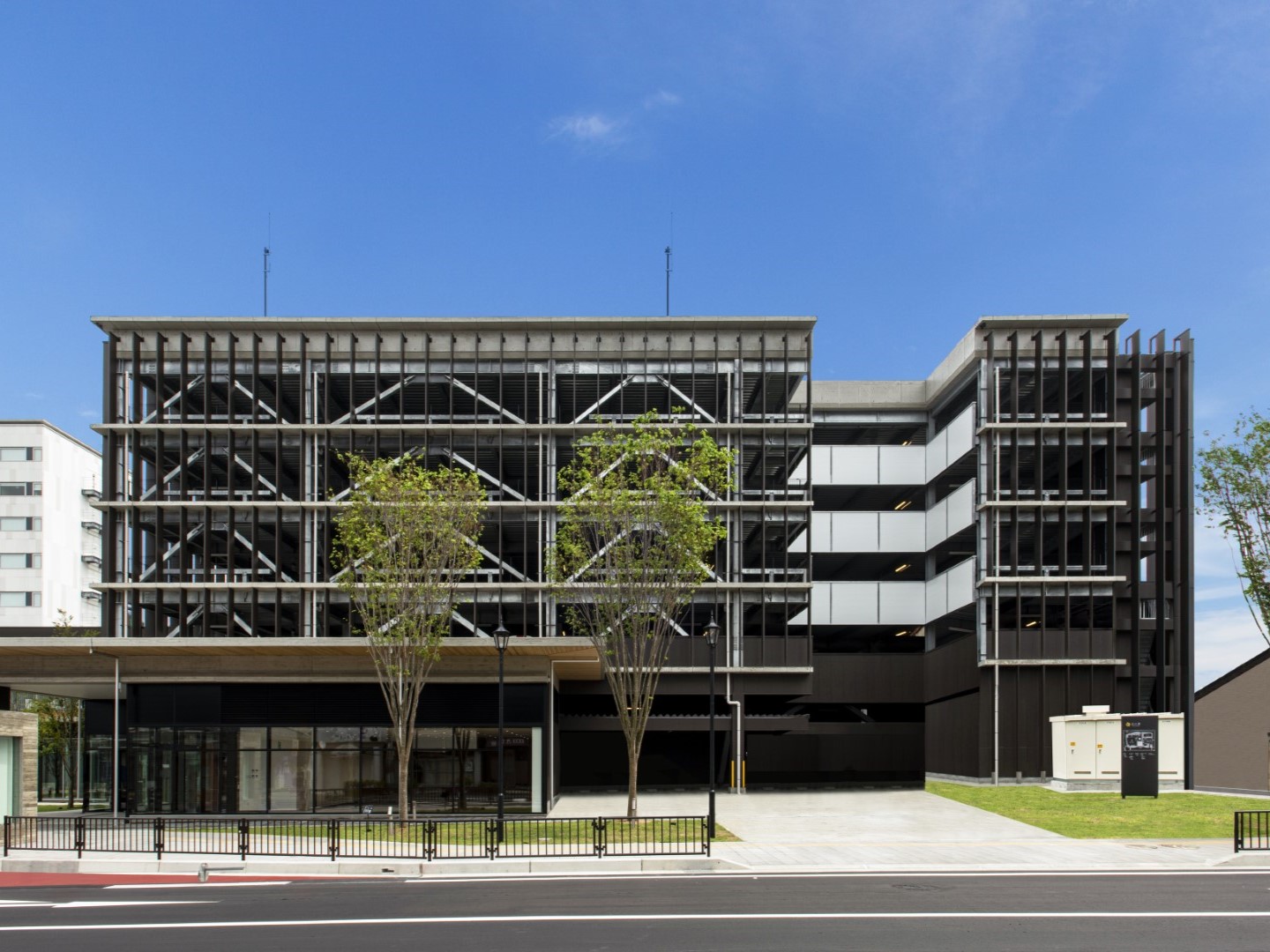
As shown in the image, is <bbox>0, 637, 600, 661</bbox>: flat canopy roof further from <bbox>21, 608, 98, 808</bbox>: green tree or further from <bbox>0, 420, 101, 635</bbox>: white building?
<bbox>0, 420, 101, 635</bbox>: white building

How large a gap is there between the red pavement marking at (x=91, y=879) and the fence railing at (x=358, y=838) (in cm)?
A: 121

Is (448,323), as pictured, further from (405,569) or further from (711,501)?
(405,569)

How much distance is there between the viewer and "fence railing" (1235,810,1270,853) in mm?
26531

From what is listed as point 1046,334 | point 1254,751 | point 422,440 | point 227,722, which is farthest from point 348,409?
point 1254,751

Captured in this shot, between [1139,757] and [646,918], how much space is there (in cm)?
2753

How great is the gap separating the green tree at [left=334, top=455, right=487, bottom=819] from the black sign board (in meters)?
22.3

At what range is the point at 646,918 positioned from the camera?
18469mm

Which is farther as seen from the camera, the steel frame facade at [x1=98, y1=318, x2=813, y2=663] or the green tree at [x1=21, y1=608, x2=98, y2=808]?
the green tree at [x1=21, y1=608, x2=98, y2=808]

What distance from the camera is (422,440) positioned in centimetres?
5384

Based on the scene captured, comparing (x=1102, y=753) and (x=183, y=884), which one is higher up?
(x=183, y=884)

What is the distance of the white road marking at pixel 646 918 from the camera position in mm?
18141

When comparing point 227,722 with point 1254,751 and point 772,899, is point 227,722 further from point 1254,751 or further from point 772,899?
point 1254,751

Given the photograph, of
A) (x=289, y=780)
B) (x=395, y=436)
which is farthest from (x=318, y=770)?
(x=395, y=436)

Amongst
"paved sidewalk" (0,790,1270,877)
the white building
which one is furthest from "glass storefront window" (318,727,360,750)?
the white building
